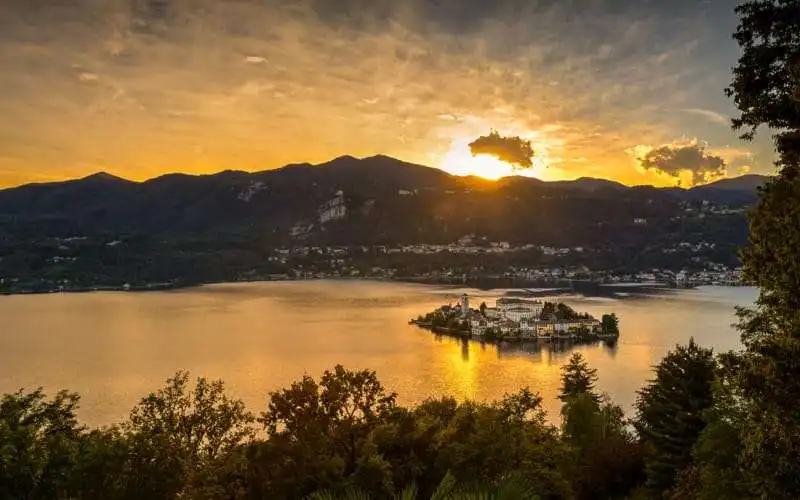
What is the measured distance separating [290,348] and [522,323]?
20.6 metres

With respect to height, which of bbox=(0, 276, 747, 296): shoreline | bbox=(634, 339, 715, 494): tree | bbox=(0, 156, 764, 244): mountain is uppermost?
bbox=(0, 156, 764, 244): mountain

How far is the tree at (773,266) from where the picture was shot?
392 centimetres

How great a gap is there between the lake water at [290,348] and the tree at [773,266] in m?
23.6

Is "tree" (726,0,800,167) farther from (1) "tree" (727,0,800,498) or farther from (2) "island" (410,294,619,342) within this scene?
(2) "island" (410,294,619,342)

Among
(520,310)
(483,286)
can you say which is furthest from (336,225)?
(520,310)

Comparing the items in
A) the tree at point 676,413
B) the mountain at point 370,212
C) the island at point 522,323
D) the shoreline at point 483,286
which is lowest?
the island at point 522,323

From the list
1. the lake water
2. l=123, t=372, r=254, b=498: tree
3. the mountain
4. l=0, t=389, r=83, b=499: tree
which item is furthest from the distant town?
l=0, t=389, r=83, b=499: tree

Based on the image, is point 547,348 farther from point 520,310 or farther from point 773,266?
point 773,266

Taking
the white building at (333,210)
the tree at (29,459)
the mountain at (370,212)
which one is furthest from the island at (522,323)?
the white building at (333,210)

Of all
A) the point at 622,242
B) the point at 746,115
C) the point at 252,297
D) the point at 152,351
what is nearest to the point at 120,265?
the point at 252,297

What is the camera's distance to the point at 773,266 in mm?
4102

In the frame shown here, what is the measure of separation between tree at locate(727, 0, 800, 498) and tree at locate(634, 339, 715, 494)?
5421 mm

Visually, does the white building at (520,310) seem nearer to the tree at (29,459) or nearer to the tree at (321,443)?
the tree at (321,443)

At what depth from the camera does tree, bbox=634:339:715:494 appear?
9492 mm
